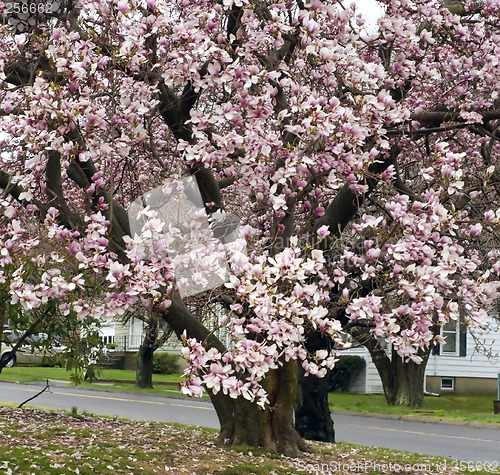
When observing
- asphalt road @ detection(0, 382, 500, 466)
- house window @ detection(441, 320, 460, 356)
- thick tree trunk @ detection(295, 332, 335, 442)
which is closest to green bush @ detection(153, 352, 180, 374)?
asphalt road @ detection(0, 382, 500, 466)

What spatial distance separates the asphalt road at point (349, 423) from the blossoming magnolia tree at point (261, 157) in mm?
6047

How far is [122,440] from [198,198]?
339cm

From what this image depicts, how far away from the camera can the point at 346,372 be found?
107 feet

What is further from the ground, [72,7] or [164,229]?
[72,7]

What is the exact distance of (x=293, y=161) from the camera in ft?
23.6

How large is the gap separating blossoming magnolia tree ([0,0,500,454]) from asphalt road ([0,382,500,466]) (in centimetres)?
605

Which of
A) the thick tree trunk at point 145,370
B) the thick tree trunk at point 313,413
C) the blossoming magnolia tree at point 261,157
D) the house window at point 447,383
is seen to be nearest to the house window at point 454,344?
the house window at point 447,383

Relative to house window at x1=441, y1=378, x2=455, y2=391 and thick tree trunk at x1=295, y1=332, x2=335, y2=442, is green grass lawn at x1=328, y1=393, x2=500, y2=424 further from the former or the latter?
thick tree trunk at x1=295, y1=332, x2=335, y2=442

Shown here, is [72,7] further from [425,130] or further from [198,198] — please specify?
[425,130]

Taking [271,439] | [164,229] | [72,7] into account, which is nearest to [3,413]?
[271,439]

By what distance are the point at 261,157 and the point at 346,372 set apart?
25.7 meters

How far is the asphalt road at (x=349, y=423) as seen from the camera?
15.3 m

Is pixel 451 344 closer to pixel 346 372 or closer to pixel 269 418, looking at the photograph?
pixel 346 372

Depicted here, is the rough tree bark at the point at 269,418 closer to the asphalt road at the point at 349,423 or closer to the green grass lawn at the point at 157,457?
the green grass lawn at the point at 157,457
